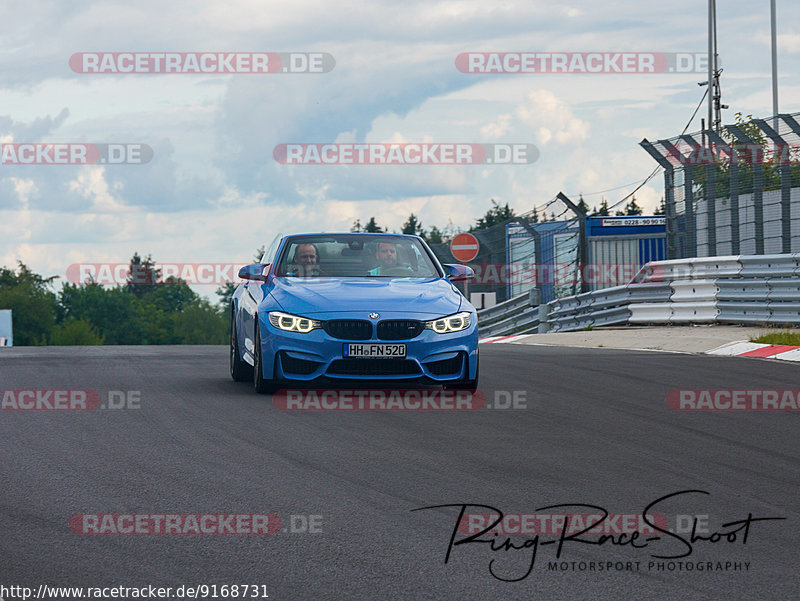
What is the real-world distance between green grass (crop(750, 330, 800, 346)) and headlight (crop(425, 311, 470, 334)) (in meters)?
6.64

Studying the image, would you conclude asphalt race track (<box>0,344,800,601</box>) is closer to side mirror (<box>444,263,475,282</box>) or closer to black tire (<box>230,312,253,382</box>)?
black tire (<box>230,312,253,382</box>)

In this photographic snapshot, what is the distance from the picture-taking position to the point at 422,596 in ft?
12.6

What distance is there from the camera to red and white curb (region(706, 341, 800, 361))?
13680mm

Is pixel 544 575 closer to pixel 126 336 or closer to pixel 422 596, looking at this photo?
pixel 422 596

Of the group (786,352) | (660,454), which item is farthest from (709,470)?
(786,352)

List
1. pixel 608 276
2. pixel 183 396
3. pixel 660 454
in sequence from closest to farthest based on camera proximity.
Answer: pixel 660 454 < pixel 183 396 < pixel 608 276

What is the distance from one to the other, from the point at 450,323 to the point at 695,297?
1017 cm

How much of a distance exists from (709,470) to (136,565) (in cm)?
321

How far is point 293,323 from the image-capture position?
9344mm

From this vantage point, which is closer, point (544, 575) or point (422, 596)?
point (422, 596)
